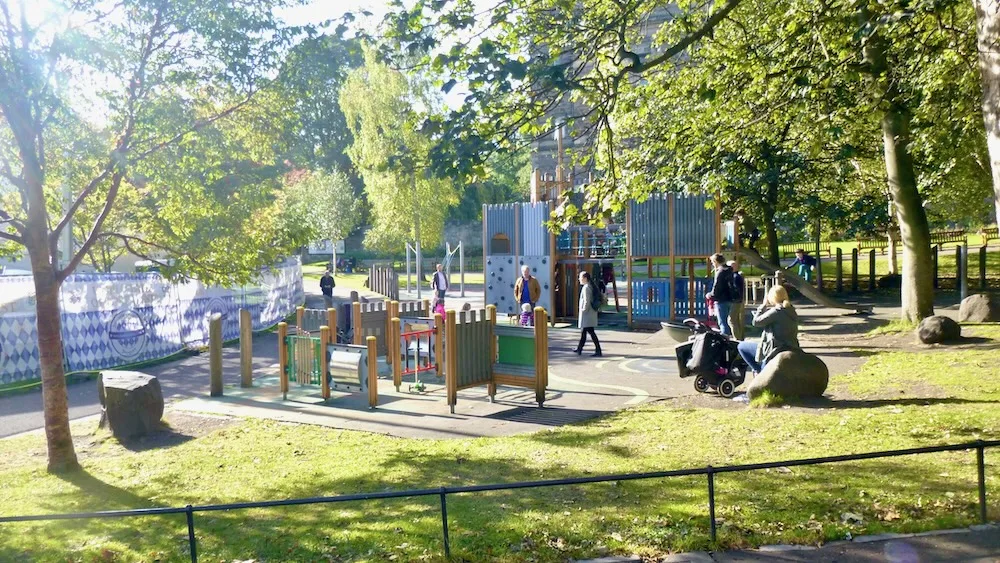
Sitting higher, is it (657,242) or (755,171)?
(755,171)

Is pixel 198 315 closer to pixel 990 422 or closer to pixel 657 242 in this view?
pixel 657 242

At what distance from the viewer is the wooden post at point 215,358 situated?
1451cm

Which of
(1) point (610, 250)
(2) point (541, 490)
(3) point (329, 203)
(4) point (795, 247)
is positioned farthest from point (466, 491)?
(4) point (795, 247)

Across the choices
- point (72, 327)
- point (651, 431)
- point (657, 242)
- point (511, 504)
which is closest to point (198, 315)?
point (72, 327)

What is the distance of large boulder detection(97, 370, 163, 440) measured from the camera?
11094 mm

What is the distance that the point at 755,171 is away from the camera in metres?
26.2

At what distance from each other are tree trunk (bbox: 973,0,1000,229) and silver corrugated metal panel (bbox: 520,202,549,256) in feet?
57.8

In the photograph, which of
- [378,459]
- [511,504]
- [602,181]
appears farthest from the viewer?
[602,181]

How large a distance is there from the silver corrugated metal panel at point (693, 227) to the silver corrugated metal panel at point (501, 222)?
511cm

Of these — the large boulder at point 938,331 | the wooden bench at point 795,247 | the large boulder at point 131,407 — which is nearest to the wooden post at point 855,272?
the large boulder at point 938,331

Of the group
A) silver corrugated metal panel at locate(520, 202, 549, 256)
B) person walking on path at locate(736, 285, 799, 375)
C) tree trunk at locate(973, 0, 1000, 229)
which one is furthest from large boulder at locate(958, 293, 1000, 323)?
tree trunk at locate(973, 0, 1000, 229)

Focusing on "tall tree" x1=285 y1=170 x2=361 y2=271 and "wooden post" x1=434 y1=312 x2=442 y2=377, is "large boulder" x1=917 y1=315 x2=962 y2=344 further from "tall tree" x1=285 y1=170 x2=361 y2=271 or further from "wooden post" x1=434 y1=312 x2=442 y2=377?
"tall tree" x1=285 y1=170 x2=361 y2=271

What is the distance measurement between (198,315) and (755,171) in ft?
53.9

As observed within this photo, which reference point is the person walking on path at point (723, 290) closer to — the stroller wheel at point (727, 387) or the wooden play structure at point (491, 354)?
the stroller wheel at point (727, 387)
